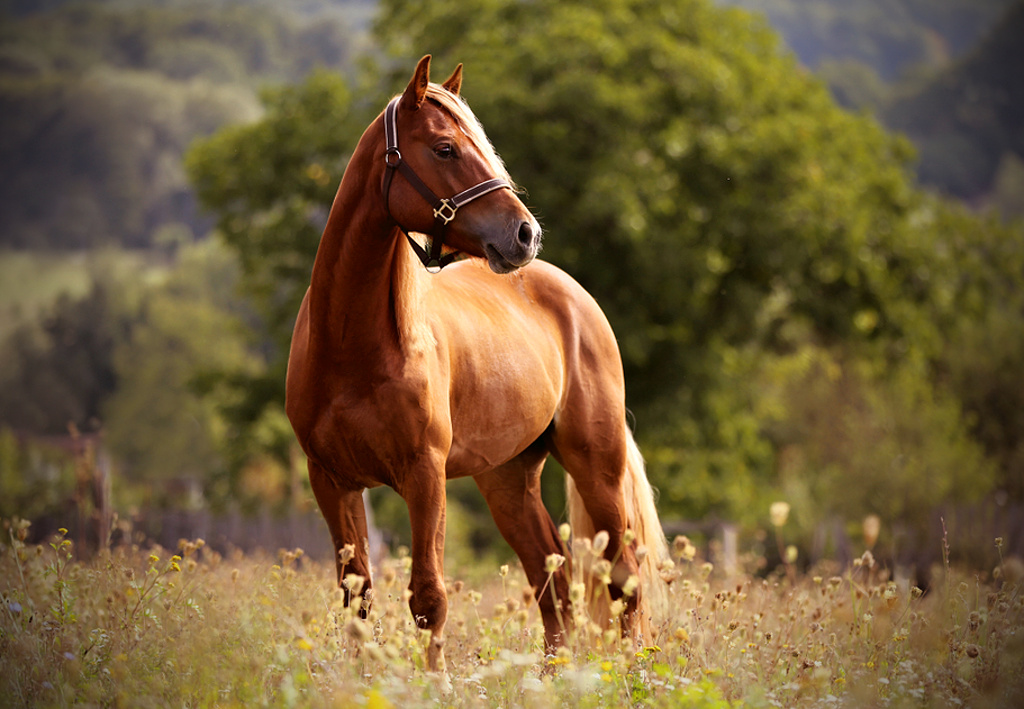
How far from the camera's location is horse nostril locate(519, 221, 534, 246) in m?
3.61

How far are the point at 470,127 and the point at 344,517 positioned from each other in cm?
186

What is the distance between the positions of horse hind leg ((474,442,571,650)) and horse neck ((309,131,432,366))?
58.6 inches

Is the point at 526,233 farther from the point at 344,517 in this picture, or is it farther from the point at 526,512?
the point at 526,512

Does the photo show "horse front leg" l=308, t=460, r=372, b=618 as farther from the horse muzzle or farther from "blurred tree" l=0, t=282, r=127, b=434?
"blurred tree" l=0, t=282, r=127, b=434

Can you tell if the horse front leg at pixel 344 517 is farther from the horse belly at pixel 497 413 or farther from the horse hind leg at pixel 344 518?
the horse belly at pixel 497 413

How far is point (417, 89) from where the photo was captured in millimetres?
3836

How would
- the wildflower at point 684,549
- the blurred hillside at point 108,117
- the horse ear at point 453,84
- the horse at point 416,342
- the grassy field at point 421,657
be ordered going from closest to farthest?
the grassy field at point 421,657 → the horse at point 416,342 → the horse ear at point 453,84 → the wildflower at point 684,549 → the blurred hillside at point 108,117

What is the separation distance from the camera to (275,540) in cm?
1430

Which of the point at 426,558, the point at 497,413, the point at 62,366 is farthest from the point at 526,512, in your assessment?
the point at 62,366

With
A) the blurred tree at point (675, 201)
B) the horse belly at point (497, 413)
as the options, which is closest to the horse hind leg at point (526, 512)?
the horse belly at point (497, 413)

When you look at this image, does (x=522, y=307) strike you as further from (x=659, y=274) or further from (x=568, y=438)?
(x=659, y=274)

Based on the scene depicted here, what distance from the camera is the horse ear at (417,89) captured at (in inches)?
149

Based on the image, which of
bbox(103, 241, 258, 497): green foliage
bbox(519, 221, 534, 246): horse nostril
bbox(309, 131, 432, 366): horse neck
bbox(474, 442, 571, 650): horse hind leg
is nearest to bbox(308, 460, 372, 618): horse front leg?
bbox(309, 131, 432, 366): horse neck

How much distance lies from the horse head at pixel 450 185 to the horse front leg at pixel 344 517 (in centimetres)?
114
